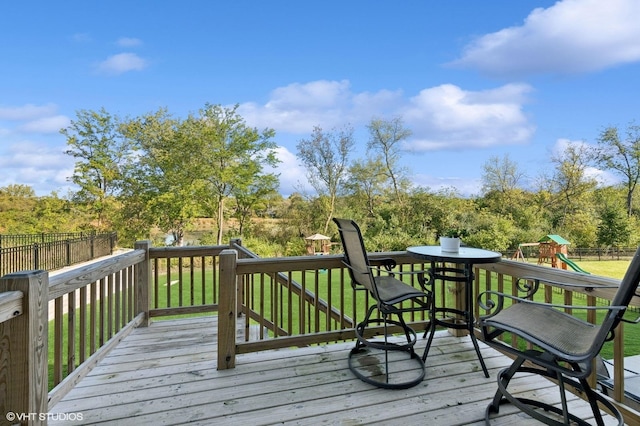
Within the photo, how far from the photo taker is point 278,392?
79.7 inches

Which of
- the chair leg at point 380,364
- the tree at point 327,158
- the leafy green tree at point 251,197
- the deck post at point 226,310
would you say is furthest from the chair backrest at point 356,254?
the tree at point 327,158

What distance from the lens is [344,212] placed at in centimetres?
1425

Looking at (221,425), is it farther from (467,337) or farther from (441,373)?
(467,337)

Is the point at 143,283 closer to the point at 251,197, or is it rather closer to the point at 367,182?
the point at 251,197

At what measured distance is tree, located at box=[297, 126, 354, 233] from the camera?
14.6 metres

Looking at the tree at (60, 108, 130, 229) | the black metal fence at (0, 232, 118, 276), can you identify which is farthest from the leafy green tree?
the tree at (60, 108, 130, 229)

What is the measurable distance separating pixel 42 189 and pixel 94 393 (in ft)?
50.7

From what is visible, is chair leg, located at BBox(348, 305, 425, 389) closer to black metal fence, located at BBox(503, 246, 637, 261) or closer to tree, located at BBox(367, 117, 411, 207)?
tree, located at BBox(367, 117, 411, 207)

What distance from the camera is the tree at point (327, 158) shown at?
14648mm

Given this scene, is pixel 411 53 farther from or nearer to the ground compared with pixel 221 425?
farther from the ground

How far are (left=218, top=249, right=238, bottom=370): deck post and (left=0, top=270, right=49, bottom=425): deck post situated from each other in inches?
39.8

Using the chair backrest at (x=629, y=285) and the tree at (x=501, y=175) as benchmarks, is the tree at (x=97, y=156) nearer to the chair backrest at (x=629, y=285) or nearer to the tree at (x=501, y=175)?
the chair backrest at (x=629, y=285)

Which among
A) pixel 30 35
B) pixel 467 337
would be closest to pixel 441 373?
pixel 467 337

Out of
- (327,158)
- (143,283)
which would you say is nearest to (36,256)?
(143,283)
